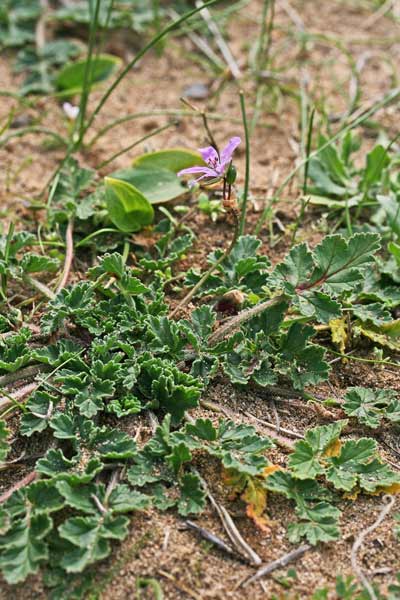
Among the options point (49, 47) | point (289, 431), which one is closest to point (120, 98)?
point (49, 47)

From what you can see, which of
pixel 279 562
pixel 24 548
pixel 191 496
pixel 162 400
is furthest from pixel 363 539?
pixel 24 548

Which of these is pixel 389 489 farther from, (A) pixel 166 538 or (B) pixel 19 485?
(B) pixel 19 485

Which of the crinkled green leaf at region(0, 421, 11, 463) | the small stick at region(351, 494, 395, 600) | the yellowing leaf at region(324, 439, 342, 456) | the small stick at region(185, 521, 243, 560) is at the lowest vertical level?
the small stick at region(351, 494, 395, 600)

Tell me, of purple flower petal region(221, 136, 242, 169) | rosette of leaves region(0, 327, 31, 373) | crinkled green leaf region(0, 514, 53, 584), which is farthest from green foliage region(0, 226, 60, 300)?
crinkled green leaf region(0, 514, 53, 584)

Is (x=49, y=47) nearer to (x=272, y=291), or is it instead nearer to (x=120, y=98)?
(x=120, y=98)

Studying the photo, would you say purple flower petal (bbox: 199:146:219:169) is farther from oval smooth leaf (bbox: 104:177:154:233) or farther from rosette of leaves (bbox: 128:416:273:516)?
rosette of leaves (bbox: 128:416:273:516)

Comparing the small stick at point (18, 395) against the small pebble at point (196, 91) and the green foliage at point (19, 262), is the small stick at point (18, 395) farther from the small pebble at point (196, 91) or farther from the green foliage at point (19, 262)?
the small pebble at point (196, 91)

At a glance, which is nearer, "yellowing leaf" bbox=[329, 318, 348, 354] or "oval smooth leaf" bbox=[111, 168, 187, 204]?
"yellowing leaf" bbox=[329, 318, 348, 354]
